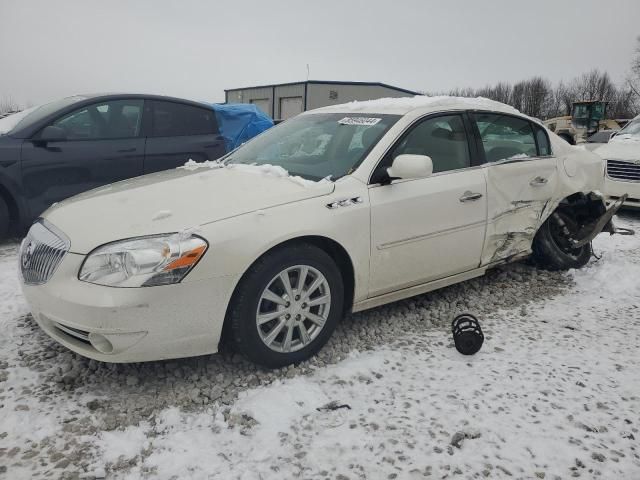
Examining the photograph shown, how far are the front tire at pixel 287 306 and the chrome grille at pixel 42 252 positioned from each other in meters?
0.94

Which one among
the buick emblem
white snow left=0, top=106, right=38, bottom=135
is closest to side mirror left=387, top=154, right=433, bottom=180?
the buick emblem

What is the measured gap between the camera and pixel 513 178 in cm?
386

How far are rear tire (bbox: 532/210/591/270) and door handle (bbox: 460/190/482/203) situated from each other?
1177 mm

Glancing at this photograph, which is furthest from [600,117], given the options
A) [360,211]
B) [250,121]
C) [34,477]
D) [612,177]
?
[34,477]

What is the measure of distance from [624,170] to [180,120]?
6.32m

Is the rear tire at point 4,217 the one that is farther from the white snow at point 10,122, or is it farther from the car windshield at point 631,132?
the car windshield at point 631,132

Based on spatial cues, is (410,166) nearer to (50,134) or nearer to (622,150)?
(50,134)

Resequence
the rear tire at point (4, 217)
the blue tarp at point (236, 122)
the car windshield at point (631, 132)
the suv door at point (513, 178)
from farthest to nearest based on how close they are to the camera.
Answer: the car windshield at point (631, 132) → the blue tarp at point (236, 122) → the rear tire at point (4, 217) → the suv door at point (513, 178)

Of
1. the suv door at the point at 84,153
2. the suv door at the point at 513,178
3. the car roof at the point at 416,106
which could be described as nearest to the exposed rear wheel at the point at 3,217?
the suv door at the point at 84,153

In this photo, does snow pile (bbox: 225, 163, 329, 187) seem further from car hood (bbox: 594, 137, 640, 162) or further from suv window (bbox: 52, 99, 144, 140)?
car hood (bbox: 594, 137, 640, 162)

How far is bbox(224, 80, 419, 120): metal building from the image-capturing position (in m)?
30.4

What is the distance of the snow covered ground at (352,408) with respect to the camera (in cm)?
211

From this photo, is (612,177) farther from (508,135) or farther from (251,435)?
(251,435)

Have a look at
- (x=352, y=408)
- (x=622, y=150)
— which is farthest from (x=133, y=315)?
(x=622, y=150)
